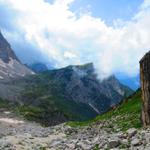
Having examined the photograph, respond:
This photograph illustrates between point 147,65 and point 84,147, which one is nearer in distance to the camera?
point 84,147

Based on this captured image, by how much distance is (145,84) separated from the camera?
132ft

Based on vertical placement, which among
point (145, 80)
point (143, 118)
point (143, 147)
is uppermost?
point (145, 80)

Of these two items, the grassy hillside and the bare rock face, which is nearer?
the bare rock face

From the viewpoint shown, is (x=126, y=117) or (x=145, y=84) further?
(x=126, y=117)

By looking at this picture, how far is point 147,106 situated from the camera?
4025 cm

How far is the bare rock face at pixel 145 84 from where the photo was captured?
3966 centimetres

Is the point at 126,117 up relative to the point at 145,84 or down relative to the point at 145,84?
up

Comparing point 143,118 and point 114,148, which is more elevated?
point 143,118

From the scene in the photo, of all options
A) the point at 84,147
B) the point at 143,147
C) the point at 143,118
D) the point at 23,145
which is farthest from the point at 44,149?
the point at 143,147

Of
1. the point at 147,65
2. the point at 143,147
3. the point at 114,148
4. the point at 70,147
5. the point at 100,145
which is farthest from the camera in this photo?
the point at 147,65

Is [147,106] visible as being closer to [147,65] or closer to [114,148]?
[147,65]

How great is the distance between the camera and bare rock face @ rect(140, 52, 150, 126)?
3966 cm

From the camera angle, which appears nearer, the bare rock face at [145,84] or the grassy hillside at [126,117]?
the bare rock face at [145,84]

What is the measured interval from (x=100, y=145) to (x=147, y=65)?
10532 mm
